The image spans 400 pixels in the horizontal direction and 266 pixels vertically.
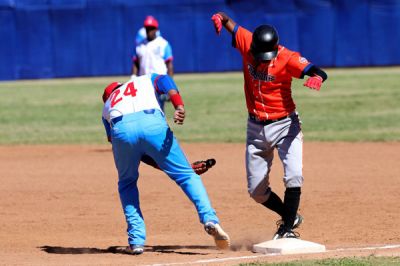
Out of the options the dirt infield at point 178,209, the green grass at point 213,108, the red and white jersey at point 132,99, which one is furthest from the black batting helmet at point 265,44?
the green grass at point 213,108

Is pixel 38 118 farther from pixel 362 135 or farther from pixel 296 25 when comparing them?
pixel 296 25

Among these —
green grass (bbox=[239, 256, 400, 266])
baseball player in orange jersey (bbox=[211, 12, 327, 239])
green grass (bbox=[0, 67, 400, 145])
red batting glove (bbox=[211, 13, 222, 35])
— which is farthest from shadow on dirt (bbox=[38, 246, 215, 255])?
green grass (bbox=[0, 67, 400, 145])

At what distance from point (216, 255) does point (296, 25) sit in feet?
61.5

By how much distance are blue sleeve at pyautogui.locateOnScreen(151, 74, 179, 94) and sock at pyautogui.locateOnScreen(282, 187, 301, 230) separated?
4.11 ft

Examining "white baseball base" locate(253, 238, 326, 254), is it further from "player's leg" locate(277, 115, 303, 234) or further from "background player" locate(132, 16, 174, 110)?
"background player" locate(132, 16, 174, 110)

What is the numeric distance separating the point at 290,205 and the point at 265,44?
4.28 feet

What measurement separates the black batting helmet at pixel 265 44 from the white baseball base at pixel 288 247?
4.66 ft

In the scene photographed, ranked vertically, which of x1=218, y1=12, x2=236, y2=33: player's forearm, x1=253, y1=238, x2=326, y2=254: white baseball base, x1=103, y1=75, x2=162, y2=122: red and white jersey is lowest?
A: x1=253, y1=238, x2=326, y2=254: white baseball base

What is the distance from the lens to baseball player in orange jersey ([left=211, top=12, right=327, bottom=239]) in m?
7.46

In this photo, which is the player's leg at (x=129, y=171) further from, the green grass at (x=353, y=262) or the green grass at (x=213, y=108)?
the green grass at (x=213, y=108)

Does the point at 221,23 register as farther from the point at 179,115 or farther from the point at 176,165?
the point at 176,165

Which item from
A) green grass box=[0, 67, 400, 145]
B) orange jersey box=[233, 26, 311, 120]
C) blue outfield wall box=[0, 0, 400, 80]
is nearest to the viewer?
orange jersey box=[233, 26, 311, 120]

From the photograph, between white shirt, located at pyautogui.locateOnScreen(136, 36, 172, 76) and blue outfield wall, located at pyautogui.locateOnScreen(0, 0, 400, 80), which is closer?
white shirt, located at pyautogui.locateOnScreen(136, 36, 172, 76)

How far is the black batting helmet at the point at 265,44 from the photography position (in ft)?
24.3
